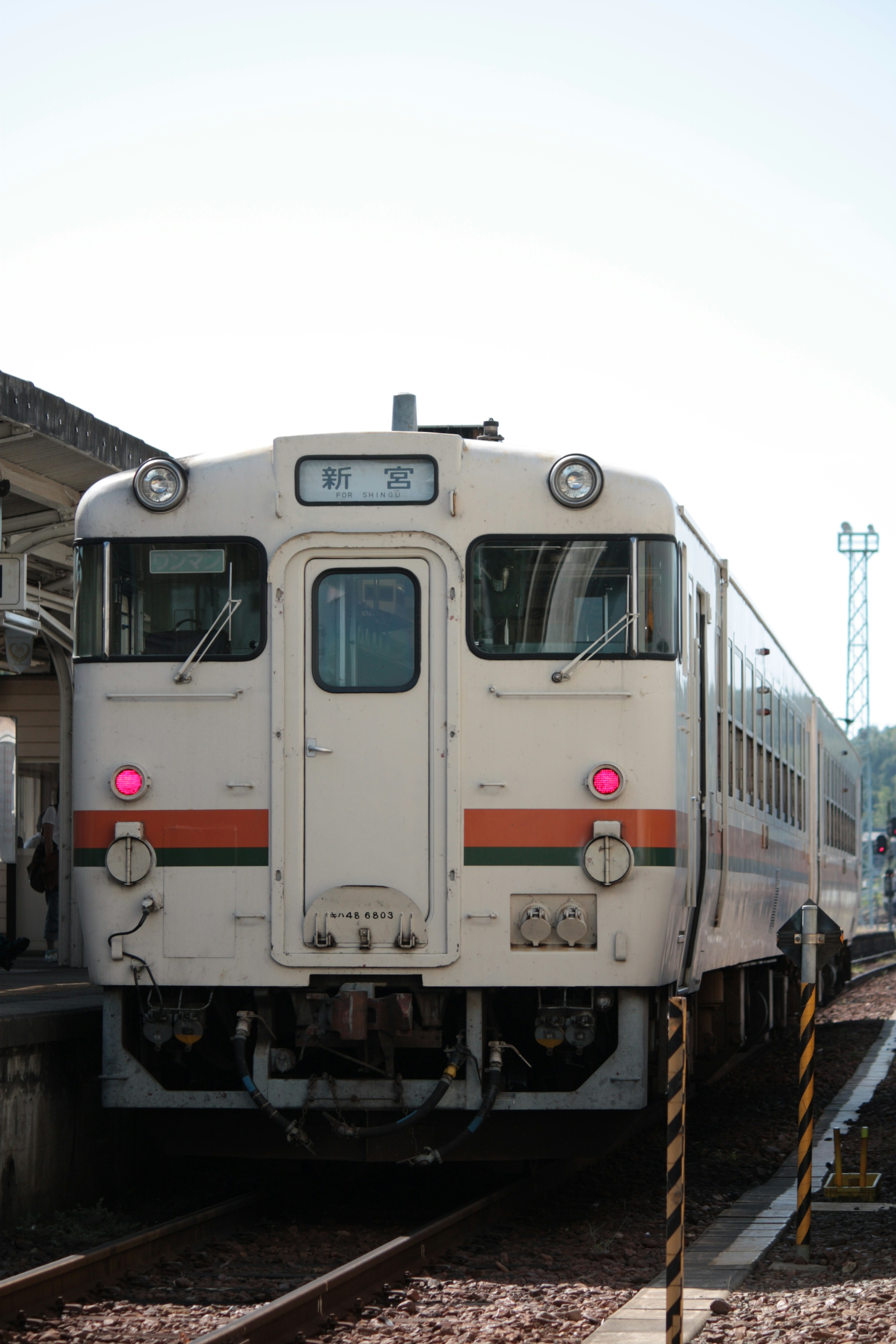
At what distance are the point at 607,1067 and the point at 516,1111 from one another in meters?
0.53

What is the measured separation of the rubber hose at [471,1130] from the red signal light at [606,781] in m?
1.36

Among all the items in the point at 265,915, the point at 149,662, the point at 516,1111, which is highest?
the point at 149,662

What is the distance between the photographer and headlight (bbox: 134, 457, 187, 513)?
827 cm

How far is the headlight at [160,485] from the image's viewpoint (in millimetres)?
8266

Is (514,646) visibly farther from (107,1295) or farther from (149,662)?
(107,1295)

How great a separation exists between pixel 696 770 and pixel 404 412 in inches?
100

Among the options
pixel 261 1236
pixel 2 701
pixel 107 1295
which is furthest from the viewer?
pixel 2 701

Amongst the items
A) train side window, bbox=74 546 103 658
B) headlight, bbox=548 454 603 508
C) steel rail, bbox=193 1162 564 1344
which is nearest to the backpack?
train side window, bbox=74 546 103 658

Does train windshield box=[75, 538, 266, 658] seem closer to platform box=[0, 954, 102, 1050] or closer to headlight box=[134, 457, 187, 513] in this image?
headlight box=[134, 457, 187, 513]

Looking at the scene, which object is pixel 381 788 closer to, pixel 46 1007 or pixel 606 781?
pixel 606 781

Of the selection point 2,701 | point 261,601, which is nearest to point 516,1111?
point 261,601

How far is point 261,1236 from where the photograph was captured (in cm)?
785

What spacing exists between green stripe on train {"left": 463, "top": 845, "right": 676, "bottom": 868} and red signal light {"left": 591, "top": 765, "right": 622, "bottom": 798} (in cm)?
29

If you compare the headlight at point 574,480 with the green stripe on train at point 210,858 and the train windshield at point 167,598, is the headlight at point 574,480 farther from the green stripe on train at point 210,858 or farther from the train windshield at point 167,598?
the green stripe on train at point 210,858
